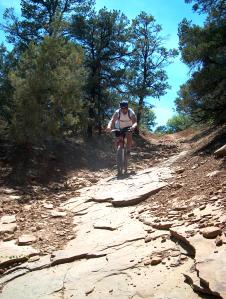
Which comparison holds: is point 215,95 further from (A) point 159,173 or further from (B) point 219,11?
(A) point 159,173

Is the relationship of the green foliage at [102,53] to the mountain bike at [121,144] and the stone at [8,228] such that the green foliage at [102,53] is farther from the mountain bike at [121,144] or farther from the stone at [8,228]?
the stone at [8,228]

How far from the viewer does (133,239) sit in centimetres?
507

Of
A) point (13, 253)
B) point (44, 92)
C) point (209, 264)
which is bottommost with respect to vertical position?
point (13, 253)

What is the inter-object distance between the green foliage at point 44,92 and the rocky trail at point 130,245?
12.4 ft

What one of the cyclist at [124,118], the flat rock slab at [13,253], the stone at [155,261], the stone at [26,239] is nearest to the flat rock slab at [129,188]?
the cyclist at [124,118]

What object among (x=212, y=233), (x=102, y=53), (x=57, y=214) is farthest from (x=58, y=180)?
(x=102, y=53)

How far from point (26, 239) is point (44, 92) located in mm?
6446

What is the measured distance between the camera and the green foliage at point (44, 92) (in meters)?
11.1

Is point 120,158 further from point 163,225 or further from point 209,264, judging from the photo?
point 209,264

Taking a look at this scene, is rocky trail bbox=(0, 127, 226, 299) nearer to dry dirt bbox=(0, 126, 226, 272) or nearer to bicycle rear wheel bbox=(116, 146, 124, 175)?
dry dirt bbox=(0, 126, 226, 272)

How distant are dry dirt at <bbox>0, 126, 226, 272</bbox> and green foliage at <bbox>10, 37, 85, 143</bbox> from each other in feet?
3.06

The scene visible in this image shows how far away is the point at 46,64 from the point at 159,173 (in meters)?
5.16

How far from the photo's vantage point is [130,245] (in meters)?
4.93

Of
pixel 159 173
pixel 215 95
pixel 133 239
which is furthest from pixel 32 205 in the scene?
pixel 215 95
